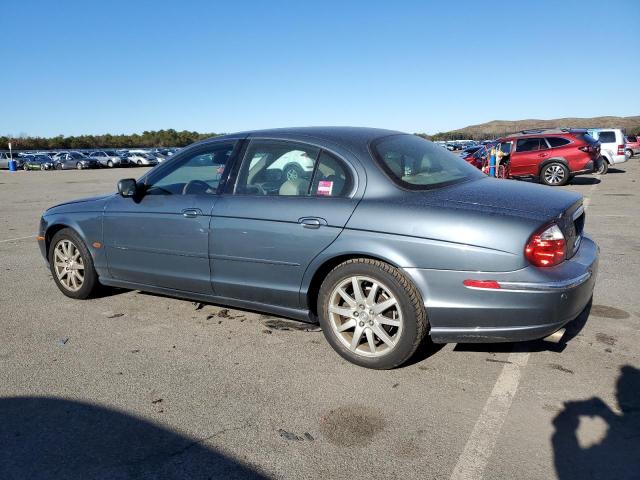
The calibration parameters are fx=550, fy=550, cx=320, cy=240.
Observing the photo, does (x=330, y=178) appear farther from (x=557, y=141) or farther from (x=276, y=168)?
(x=557, y=141)

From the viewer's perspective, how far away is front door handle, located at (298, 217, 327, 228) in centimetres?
370

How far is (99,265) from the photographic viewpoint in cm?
502

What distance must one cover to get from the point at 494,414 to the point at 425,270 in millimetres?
899

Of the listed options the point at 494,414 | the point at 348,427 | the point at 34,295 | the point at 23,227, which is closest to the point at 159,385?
the point at 348,427

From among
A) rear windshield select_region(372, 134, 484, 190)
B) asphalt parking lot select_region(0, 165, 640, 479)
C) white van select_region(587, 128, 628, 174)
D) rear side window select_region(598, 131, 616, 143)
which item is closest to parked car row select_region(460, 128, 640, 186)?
white van select_region(587, 128, 628, 174)

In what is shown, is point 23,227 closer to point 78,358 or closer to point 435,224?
point 78,358

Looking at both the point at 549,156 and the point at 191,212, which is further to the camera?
the point at 549,156

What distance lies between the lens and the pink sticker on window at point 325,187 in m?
3.81

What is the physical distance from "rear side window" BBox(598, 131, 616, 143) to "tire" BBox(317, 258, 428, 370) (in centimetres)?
2374

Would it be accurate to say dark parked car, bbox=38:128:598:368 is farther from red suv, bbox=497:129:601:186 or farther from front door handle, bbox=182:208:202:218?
red suv, bbox=497:129:601:186

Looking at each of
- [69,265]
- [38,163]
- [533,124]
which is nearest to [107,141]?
[38,163]

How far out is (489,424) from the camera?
2936 millimetres

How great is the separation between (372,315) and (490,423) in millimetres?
984

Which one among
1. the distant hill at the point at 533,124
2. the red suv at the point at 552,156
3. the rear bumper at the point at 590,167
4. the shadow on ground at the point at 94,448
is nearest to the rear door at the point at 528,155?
the red suv at the point at 552,156
